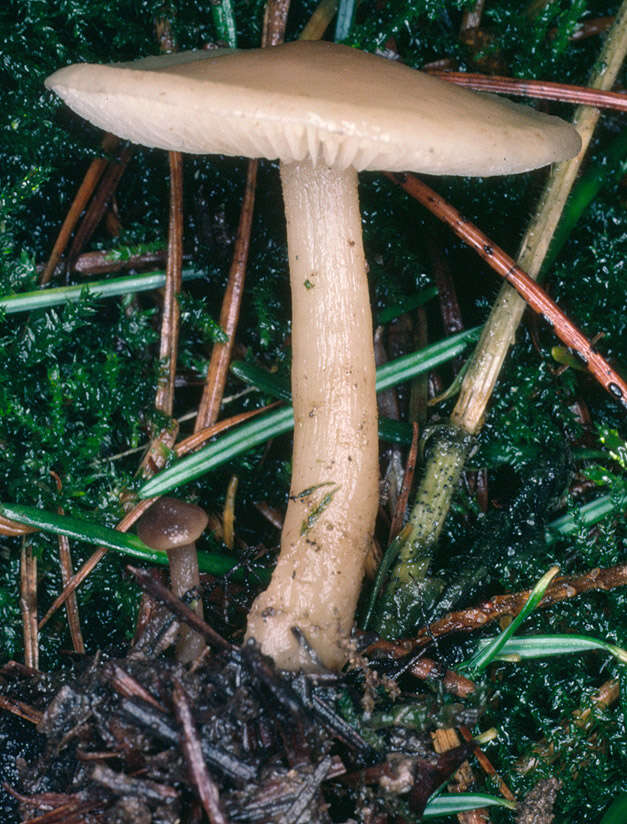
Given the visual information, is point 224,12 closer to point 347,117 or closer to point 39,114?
point 39,114

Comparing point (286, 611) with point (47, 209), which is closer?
point (286, 611)

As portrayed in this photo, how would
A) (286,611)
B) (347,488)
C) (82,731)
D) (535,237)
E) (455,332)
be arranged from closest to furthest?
(82,731) → (286,611) → (347,488) → (535,237) → (455,332)

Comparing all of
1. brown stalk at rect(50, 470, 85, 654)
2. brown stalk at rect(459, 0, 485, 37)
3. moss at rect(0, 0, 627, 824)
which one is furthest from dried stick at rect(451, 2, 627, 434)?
brown stalk at rect(50, 470, 85, 654)

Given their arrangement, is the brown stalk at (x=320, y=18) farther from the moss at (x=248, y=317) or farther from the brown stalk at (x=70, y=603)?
the brown stalk at (x=70, y=603)

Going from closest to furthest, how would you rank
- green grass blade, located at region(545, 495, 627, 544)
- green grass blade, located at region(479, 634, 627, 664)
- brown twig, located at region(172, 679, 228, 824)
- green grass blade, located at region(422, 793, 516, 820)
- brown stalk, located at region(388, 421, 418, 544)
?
brown twig, located at region(172, 679, 228, 824), green grass blade, located at region(422, 793, 516, 820), green grass blade, located at region(479, 634, 627, 664), green grass blade, located at region(545, 495, 627, 544), brown stalk, located at region(388, 421, 418, 544)

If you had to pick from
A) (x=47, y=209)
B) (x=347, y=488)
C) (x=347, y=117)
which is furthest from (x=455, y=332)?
(x=47, y=209)

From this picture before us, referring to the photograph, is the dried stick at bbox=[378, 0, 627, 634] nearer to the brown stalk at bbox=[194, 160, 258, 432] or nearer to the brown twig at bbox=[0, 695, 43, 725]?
the brown stalk at bbox=[194, 160, 258, 432]

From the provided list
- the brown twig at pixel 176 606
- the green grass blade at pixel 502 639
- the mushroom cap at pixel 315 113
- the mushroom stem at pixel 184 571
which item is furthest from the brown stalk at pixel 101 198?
the green grass blade at pixel 502 639
